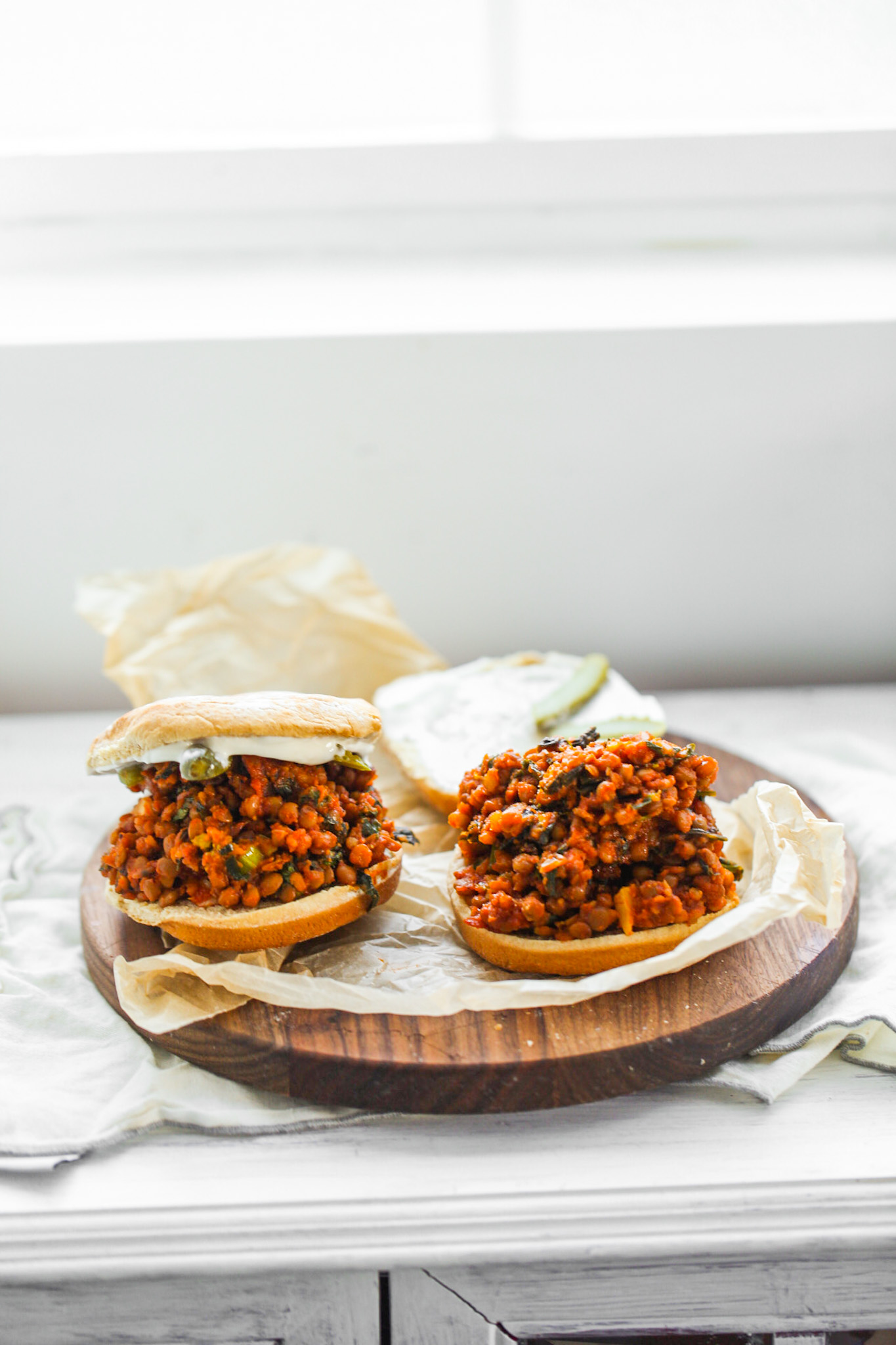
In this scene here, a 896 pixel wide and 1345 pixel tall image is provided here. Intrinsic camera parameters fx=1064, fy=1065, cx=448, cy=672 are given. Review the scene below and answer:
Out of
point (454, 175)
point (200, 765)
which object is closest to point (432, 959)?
point (200, 765)

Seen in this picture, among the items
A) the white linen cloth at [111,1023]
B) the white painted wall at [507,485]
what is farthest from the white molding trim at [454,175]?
the white linen cloth at [111,1023]

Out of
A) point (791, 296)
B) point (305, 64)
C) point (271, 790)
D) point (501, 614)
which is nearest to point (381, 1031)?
point (271, 790)

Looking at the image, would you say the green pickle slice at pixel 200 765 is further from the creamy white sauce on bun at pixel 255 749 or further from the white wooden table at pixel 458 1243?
the white wooden table at pixel 458 1243

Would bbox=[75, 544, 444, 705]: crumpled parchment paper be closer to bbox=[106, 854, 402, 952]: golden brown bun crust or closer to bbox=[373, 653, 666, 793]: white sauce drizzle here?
bbox=[373, 653, 666, 793]: white sauce drizzle

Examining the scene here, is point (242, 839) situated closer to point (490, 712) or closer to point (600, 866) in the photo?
point (600, 866)

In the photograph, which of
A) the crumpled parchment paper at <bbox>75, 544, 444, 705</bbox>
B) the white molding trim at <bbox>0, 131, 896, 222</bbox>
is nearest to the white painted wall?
the crumpled parchment paper at <bbox>75, 544, 444, 705</bbox>

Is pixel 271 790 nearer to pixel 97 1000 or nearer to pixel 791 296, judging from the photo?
pixel 97 1000
